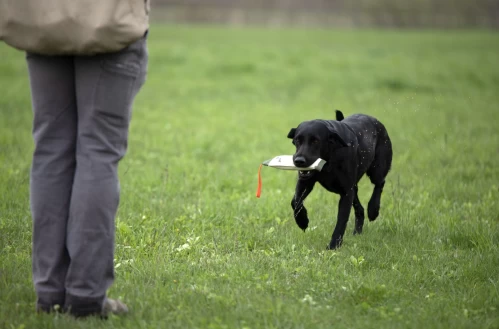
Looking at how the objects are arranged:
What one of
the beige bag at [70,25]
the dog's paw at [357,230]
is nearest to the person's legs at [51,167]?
the beige bag at [70,25]

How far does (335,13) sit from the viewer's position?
6119 cm

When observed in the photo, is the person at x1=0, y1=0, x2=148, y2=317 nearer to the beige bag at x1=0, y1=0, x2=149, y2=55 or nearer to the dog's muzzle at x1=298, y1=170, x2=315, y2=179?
the beige bag at x1=0, y1=0, x2=149, y2=55

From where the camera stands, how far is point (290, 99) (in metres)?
16.0

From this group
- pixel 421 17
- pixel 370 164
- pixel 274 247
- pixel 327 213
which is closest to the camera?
pixel 274 247

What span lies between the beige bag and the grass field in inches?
51.5

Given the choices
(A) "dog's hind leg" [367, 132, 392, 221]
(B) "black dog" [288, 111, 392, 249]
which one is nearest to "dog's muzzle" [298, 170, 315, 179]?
(B) "black dog" [288, 111, 392, 249]

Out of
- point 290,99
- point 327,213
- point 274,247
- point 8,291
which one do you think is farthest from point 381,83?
point 8,291

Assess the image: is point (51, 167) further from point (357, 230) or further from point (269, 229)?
point (357, 230)

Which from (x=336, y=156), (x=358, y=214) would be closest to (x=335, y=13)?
(x=358, y=214)

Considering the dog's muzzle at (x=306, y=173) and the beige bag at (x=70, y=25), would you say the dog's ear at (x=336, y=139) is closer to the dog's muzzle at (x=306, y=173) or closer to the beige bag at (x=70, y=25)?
the dog's muzzle at (x=306, y=173)

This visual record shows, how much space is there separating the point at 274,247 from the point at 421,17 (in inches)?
2320

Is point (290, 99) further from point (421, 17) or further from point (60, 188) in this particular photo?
point (421, 17)

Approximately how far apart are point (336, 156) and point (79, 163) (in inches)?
90.9

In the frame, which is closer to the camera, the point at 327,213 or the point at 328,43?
the point at 327,213
